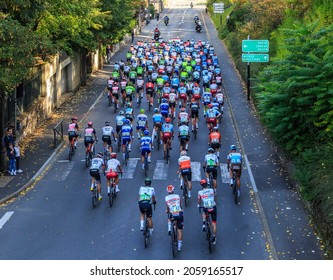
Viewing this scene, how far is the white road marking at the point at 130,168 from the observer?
69.3 feet

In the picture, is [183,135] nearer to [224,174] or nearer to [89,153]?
[224,174]

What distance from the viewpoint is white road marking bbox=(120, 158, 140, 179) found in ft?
69.3

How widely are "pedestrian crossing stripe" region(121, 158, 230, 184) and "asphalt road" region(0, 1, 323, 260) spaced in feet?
0.12

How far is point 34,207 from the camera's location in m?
18.2

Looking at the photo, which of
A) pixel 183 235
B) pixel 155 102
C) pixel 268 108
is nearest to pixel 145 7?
pixel 155 102

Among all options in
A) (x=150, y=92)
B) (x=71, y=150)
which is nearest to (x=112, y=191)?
(x=71, y=150)

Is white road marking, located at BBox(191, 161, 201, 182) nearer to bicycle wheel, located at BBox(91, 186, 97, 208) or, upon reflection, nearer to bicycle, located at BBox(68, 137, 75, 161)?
bicycle wheel, located at BBox(91, 186, 97, 208)

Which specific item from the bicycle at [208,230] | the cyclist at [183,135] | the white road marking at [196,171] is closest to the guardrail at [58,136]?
the cyclist at [183,135]

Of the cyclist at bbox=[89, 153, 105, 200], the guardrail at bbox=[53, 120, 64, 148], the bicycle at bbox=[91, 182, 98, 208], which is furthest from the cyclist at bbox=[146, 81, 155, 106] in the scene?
the bicycle at bbox=[91, 182, 98, 208]

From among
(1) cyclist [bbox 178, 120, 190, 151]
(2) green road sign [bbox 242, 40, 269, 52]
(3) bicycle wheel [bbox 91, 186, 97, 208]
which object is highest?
(2) green road sign [bbox 242, 40, 269, 52]

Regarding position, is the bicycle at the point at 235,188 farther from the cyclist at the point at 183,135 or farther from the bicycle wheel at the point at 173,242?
the bicycle wheel at the point at 173,242

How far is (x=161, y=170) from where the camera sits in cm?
2175

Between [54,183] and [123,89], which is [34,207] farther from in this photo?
[123,89]

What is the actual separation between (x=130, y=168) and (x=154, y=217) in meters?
5.24
